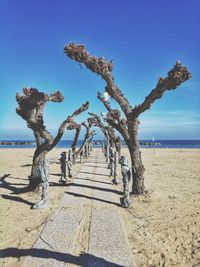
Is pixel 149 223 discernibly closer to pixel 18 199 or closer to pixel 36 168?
pixel 18 199

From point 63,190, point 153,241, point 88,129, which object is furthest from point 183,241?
point 88,129

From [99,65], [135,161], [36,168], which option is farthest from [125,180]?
[99,65]

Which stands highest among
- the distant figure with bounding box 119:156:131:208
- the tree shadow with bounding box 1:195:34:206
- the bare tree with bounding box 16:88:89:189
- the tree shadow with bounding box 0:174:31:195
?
the bare tree with bounding box 16:88:89:189

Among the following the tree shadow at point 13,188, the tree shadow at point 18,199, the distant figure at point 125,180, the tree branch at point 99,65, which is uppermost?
the tree branch at point 99,65

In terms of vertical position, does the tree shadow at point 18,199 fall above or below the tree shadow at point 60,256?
above

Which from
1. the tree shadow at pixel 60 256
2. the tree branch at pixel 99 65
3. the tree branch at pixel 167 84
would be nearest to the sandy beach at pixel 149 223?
the tree shadow at pixel 60 256

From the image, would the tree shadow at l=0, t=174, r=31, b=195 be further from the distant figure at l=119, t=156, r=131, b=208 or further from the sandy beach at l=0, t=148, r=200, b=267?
the distant figure at l=119, t=156, r=131, b=208

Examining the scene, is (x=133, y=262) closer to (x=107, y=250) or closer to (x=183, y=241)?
(x=107, y=250)

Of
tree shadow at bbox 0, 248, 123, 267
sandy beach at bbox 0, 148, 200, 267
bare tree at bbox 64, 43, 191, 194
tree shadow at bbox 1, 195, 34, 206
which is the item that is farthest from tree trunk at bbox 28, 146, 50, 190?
tree shadow at bbox 0, 248, 123, 267

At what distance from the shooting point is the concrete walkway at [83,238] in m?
5.59

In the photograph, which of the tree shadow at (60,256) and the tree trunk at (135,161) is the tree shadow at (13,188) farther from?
the tree shadow at (60,256)

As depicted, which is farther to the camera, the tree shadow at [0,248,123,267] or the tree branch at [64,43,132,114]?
the tree branch at [64,43,132,114]

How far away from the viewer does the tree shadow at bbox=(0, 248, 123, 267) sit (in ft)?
17.9

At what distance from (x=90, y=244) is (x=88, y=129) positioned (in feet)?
84.1
